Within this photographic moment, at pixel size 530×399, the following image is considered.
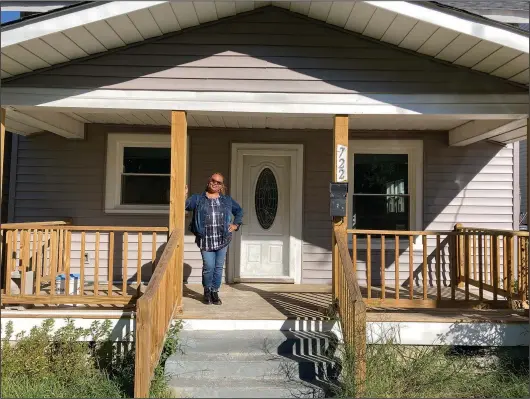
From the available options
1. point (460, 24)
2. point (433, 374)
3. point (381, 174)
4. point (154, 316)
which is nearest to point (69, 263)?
point (154, 316)

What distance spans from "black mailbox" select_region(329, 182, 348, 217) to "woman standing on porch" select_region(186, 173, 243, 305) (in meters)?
1.19

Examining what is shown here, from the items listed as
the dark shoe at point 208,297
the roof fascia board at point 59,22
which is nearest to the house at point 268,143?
the roof fascia board at point 59,22

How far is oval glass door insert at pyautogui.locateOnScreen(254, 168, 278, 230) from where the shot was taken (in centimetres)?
746

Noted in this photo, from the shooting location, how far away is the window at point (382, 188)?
7.48 meters

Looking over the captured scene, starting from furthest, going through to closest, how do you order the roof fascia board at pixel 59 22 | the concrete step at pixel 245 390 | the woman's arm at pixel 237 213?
the woman's arm at pixel 237 213 → the roof fascia board at pixel 59 22 → the concrete step at pixel 245 390

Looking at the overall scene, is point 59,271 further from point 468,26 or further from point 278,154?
point 468,26

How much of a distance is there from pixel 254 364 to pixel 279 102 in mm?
2787

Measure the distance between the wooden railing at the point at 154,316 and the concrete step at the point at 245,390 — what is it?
14.0 inches

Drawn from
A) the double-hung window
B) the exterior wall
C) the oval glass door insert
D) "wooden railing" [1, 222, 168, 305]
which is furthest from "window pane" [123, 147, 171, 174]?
the oval glass door insert

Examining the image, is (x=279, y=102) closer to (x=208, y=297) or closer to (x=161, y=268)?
(x=161, y=268)

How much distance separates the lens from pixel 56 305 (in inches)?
216

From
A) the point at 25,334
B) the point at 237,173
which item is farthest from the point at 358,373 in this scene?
the point at 237,173

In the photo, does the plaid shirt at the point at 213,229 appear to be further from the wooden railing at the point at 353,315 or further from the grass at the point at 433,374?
the grass at the point at 433,374

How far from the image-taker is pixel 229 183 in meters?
7.34
